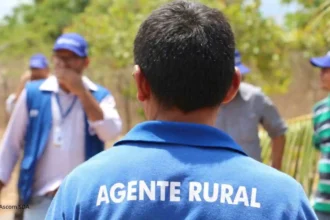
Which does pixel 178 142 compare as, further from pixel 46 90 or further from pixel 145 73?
pixel 46 90

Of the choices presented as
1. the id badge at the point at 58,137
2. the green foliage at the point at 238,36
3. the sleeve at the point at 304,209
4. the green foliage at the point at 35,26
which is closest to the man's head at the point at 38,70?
the id badge at the point at 58,137

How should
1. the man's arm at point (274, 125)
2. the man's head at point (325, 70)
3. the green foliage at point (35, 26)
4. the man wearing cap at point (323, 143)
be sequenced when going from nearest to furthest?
the man wearing cap at point (323, 143) → the man's head at point (325, 70) → the man's arm at point (274, 125) → the green foliage at point (35, 26)

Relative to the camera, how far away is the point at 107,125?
3.92 meters

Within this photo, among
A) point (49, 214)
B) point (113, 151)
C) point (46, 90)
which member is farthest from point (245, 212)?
point (46, 90)

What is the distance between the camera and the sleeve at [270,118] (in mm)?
4742

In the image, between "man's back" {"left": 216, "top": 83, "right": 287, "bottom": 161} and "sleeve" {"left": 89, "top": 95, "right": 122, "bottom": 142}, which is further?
"man's back" {"left": 216, "top": 83, "right": 287, "bottom": 161}

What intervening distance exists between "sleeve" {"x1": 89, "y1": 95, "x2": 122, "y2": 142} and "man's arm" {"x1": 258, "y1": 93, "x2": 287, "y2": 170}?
45.4 inches

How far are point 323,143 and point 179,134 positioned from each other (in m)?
2.89

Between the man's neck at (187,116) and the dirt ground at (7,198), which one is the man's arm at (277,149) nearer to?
the man's neck at (187,116)

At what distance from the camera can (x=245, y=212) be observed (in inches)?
61.7

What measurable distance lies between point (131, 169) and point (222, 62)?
0.33m

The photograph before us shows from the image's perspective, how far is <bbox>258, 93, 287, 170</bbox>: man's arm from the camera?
4762 millimetres

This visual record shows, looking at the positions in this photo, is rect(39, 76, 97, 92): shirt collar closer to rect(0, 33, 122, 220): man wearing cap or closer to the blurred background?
rect(0, 33, 122, 220): man wearing cap

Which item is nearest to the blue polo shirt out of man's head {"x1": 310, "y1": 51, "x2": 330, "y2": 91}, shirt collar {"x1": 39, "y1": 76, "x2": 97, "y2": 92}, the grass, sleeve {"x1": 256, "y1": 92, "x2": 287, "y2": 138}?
shirt collar {"x1": 39, "y1": 76, "x2": 97, "y2": 92}
